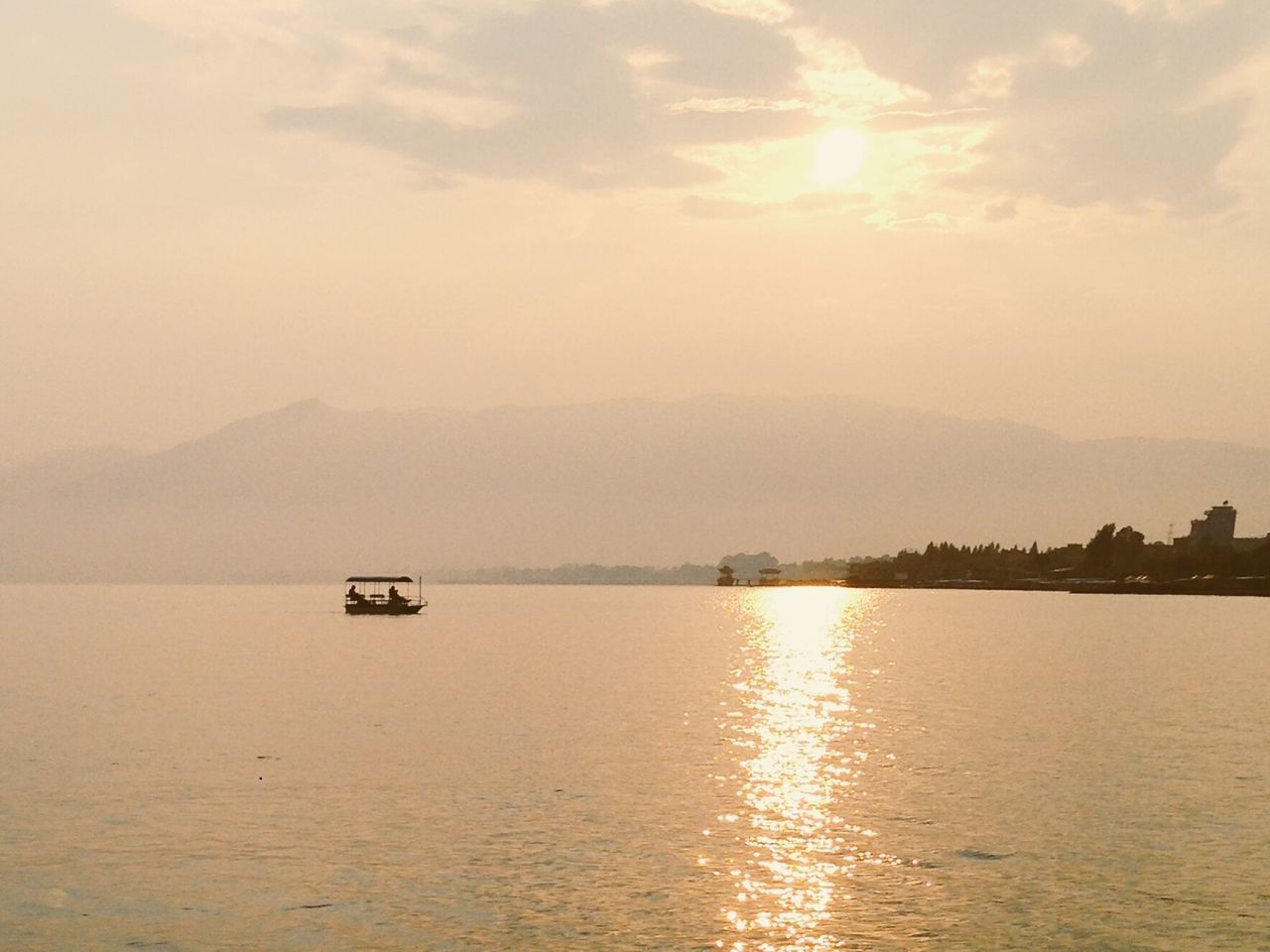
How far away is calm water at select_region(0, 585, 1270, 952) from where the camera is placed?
114ft

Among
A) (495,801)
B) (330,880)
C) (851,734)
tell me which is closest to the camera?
(330,880)

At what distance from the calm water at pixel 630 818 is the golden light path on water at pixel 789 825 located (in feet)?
0.60

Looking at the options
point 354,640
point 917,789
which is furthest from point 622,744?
point 354,640

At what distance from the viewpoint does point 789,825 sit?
4738cm

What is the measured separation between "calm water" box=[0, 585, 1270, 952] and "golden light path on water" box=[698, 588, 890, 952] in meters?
0.18

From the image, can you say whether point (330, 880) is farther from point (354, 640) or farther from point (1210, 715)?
point (354, 640)

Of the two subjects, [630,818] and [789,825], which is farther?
[630,818]

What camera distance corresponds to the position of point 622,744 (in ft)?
231

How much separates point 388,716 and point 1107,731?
45137 mm

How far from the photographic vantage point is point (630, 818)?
48.8 m

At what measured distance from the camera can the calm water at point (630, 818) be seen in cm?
3481

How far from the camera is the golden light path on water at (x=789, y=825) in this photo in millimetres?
34781

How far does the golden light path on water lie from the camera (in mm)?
Answer: 34781

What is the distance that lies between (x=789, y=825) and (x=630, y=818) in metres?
6.01
